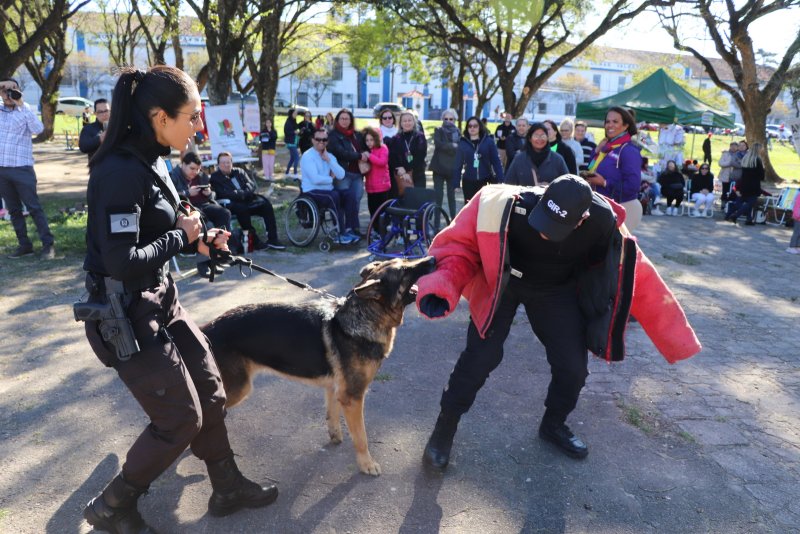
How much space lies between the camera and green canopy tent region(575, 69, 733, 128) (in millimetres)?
18000

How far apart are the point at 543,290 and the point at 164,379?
2063 mm

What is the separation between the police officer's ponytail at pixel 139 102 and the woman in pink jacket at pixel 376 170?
707cm

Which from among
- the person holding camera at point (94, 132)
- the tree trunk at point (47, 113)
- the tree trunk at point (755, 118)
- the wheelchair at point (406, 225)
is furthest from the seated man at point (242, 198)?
the tree trunk at point (47, 113)

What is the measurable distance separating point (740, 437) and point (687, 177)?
14.5m

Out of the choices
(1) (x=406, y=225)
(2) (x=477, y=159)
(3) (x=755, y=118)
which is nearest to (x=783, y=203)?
(3) (x=755, y=118)

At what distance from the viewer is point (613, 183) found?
5.86m

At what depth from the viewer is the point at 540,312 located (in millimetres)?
3359

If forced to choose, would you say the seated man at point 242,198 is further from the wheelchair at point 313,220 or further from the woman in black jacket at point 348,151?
the woman in black jacket at point 348,151

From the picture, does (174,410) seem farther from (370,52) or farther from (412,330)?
(370,52)

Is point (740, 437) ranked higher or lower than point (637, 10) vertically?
lower

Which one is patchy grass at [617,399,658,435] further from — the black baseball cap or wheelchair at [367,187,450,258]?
wheelchair at [367,187,450,258]

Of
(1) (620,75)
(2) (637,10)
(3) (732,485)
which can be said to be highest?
(1) (620,75)

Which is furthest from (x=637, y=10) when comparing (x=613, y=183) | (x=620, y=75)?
(x=620, y=75)

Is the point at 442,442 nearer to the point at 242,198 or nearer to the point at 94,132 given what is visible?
the point at 242,198
